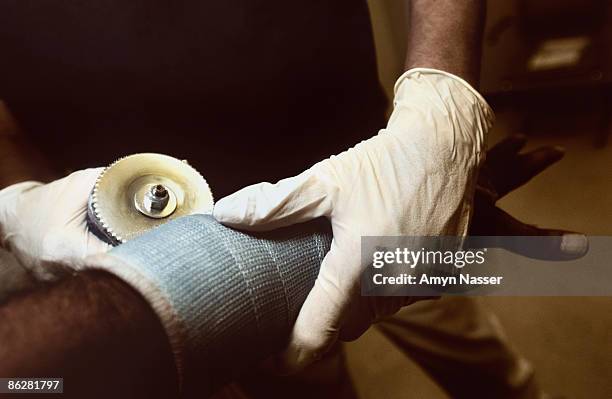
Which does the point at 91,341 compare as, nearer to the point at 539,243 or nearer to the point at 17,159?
the point at 17,159

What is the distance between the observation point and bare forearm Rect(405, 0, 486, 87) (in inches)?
23.6

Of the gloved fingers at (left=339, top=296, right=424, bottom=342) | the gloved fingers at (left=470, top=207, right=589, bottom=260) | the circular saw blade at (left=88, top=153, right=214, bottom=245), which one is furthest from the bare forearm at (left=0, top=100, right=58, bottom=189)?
the gloved fingers at (left=470, top=207, right=589, bottom=260)

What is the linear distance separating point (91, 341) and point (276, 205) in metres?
0.18

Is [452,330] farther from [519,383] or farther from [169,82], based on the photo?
[169,82]

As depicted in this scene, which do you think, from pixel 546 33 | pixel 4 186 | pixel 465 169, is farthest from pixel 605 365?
pixel 4 186

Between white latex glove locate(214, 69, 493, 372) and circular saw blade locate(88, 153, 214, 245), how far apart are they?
0.07 meters

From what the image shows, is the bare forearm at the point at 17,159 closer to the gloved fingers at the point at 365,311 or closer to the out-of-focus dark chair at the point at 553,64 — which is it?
the gloved fingers at the point at 365,311

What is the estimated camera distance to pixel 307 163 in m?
0.67

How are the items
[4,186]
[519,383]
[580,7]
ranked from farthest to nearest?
[580,7], [519,383], [4,186]

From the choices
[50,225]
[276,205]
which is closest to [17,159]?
[50,225]

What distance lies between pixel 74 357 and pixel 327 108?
425mm

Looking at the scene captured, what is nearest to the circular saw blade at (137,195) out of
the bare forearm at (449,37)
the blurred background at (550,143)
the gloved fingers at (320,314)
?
the gloved fingers at (320,314)

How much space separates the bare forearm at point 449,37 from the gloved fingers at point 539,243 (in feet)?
0.55

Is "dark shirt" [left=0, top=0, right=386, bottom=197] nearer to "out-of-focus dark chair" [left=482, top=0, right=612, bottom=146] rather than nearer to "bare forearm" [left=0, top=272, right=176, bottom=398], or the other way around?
"bare forearm" [left=0, top=272, right=176, bottom=398]
